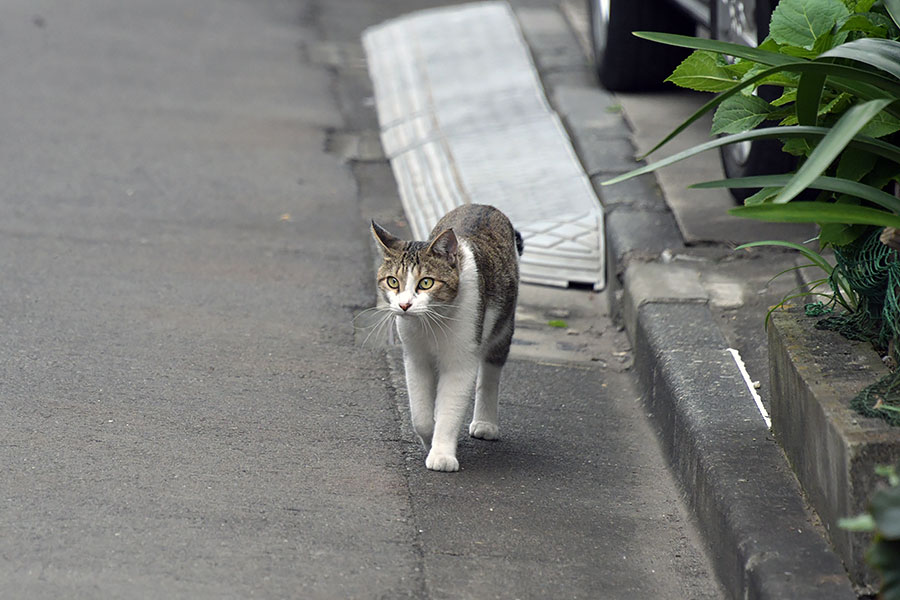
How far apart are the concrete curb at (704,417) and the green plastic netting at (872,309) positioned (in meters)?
0.38

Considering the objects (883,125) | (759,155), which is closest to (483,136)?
(759,155)

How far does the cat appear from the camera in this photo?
3.66 m

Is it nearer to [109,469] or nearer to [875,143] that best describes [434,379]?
[109,469]

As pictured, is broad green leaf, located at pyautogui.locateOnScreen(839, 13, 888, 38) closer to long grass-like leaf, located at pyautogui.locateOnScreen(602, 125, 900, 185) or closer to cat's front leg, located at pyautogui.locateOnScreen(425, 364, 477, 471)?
long grass-like leaf, located at pyautogui.locateOnScreen(602, 125, 900, 185)

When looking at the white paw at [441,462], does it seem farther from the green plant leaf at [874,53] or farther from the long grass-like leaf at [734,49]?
the green plant leaf at [874,53]

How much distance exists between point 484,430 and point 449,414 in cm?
38

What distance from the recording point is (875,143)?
3176mm

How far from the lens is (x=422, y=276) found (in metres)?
3.63

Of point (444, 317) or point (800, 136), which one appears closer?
point (800, 136)

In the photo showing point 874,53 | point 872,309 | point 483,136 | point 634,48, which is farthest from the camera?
point 634,48

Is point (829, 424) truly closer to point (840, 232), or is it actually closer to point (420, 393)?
point (840, 232)

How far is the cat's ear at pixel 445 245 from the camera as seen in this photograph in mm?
3650

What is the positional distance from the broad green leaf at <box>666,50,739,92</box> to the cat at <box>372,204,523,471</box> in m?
0.83

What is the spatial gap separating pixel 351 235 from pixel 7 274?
5.51 ft
